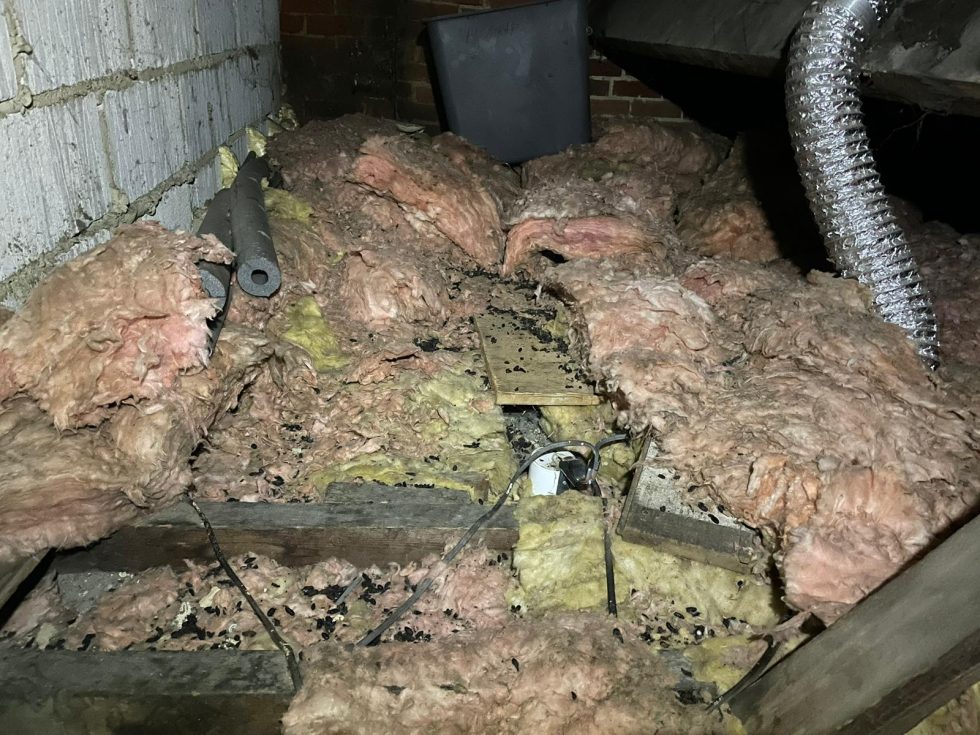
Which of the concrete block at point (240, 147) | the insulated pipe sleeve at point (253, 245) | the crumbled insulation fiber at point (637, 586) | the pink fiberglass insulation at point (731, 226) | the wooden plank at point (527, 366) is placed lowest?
the crumbled insulation fiber at point (637, 586)

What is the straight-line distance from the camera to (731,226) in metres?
3.29

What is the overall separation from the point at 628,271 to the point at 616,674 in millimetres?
1675

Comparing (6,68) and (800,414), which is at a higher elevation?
(6,68)

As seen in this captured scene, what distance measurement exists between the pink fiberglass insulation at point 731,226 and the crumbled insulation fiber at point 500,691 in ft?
8.02

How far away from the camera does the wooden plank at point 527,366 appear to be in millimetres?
2020

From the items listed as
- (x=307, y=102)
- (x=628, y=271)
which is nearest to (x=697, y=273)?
(x=628, y=271)

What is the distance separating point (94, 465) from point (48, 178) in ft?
2.54

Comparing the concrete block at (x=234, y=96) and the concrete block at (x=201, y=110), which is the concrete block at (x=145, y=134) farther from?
the concrete block at (x=234, y=96)

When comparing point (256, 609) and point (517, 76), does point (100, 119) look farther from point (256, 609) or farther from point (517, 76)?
point (517, 76)

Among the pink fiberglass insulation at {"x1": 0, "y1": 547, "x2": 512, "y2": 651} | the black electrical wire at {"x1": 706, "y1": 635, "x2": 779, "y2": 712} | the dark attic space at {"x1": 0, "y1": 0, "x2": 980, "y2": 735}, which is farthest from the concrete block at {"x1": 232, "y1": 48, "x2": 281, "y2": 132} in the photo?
the black electrical wire at {"x1": 706, "y1": 635, "x2": 779, "y2": 712}

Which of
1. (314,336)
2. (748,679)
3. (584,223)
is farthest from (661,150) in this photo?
(748,679)

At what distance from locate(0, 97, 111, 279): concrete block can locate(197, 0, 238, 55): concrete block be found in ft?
3.46

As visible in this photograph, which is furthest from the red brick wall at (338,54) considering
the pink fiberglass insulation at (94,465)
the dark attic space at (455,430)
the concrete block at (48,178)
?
the pink fiberglass insulation at (94,465)

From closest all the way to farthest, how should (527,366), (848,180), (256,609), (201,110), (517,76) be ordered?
(256,609), (527,366), (848,180), (201,110), (517,76)
